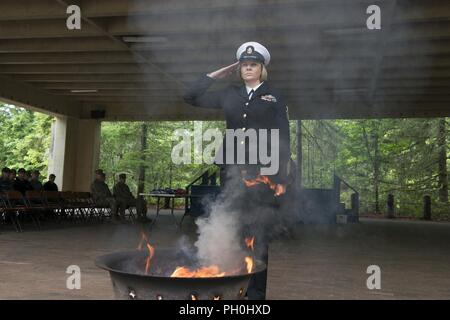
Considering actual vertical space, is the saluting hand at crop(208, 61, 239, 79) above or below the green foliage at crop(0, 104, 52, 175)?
below

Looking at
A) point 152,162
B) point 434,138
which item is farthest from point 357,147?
point 152,162

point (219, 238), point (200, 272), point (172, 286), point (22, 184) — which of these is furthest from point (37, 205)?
point (172, 286)

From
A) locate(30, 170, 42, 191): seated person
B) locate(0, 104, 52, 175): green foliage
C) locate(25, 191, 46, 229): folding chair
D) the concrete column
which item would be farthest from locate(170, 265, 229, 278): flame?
locate(0, 104, 52, 175): green foliage

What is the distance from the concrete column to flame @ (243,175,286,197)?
14.0 m

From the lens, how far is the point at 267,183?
106 inches

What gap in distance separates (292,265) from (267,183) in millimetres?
3220

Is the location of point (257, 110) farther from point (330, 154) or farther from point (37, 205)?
point (330, 154)

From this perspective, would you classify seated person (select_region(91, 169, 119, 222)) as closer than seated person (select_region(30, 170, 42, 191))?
No

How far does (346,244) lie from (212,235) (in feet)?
20.0

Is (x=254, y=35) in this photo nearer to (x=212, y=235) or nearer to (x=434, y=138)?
(x=212, y=235)

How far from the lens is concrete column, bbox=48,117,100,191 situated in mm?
15586

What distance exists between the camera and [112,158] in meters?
29.5

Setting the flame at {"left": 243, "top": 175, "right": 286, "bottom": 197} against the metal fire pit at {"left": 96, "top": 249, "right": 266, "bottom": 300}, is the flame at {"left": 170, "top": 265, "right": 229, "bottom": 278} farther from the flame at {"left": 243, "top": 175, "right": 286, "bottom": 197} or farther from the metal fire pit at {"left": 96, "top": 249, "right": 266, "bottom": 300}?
the flame at {"left": 243, "top": 175, "right": 286, "bottom": 197}

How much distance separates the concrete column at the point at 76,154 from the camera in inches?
614
